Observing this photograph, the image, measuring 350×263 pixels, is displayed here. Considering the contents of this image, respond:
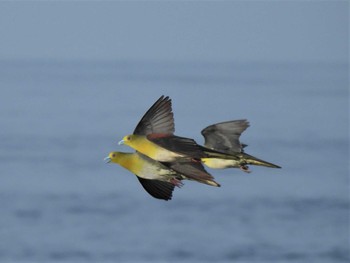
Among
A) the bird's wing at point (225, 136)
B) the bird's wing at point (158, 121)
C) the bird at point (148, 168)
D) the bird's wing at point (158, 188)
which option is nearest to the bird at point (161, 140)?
the bird's wing at point (158, 121)

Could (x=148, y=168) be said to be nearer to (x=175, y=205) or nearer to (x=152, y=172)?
(x=152, y=172)

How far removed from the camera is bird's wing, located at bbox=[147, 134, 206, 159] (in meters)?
12.4

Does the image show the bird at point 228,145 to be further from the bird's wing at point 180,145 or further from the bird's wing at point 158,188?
the bird's wing at point 180,145

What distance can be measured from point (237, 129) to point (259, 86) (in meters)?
181

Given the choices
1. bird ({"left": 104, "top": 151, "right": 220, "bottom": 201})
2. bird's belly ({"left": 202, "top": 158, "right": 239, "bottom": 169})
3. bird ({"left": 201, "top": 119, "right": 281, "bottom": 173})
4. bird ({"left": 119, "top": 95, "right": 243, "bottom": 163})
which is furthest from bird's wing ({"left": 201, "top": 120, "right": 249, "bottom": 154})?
bird ({"left": 104, "top": 151, "right": 220, "bottom": 201})

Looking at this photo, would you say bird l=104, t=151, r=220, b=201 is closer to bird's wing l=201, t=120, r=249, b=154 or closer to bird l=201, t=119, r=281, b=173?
bird l=201, t=119, r=281, b=173

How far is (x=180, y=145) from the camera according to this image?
12.4 metres

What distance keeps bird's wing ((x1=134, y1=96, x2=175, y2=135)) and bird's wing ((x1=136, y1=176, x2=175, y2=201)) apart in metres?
0.63

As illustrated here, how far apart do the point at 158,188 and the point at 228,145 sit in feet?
5.47

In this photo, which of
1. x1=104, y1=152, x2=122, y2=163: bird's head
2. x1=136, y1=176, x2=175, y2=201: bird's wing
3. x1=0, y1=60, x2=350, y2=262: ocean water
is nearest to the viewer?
x1=104, y1=152, x2=122, y2=163: bird's head

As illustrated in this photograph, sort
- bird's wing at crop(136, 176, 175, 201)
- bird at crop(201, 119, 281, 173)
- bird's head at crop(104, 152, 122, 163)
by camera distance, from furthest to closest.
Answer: bird at crop(201, 119, 281, 173), bird's wing at crop(136, 176, 175, 201), bird's head at crop(104, 152, 122, 163)

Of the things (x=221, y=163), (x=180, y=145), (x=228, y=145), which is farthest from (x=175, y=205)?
(x=180, y=145)

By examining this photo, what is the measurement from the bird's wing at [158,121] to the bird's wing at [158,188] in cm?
63

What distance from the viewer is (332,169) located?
308 ft
